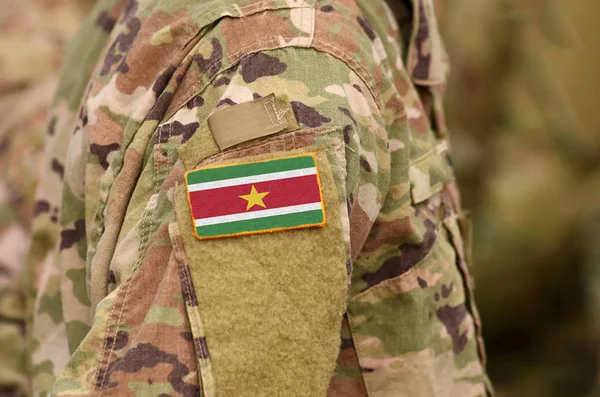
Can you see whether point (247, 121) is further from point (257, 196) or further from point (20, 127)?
point (20, 127)

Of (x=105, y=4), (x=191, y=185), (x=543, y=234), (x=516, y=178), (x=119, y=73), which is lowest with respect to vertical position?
(x=543, y=234)

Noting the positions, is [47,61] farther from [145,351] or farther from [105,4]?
[145,351]

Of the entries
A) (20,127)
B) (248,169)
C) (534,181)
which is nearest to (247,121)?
(248,169)

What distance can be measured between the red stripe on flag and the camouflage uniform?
14mm

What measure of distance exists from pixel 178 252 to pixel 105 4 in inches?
17.3

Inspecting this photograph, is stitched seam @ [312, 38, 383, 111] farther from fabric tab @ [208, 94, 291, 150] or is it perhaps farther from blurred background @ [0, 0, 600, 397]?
blurred background @ [0, 0, 600, 397]

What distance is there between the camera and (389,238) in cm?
71

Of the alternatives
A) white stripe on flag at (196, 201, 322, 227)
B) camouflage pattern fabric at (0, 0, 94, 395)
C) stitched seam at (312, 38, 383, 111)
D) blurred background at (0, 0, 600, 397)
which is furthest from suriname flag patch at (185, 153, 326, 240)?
blurred background at (0, 0, 600, 397)

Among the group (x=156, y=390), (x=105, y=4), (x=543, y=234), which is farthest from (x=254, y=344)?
(x=543, y=234)

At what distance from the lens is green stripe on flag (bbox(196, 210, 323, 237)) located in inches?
21.9

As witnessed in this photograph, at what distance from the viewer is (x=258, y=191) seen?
57cm

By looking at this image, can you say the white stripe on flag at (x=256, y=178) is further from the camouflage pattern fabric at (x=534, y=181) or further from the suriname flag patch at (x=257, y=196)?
the camouflage pattern fabric at (x=534, y=181)

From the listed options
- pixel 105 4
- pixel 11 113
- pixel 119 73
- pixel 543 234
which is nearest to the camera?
pixel 119 73

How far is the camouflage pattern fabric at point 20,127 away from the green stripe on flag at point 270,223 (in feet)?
1.33
